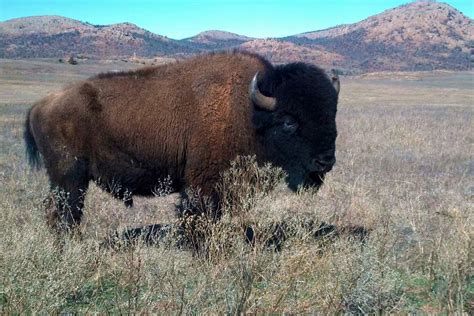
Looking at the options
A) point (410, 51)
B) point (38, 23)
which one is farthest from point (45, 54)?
point (410, 51)

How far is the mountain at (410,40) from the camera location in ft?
357

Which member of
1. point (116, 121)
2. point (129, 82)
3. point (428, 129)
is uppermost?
point (129, 82)

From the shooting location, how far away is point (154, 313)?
3547mm

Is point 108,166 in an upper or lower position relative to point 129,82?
lower

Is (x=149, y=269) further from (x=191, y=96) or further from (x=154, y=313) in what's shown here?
(x=191, y=96)

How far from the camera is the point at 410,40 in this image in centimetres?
13162

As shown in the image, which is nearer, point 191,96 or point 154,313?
point 154,313

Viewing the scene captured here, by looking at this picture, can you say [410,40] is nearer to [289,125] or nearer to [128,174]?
[289,125]

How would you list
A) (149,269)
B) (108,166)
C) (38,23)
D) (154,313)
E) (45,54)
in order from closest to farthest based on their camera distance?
1. (154,313)
2. (149,269)
3. (108,166)
4. (45,54)
5. (38,23)

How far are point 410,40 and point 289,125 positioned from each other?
447ft

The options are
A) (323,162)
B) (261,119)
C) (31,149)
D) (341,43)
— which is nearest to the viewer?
(323,162)

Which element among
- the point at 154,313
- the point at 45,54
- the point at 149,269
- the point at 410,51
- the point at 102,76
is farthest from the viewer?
the point at 410,51

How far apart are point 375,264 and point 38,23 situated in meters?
162

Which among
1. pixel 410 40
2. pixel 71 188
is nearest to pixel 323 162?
pixel 71 188
